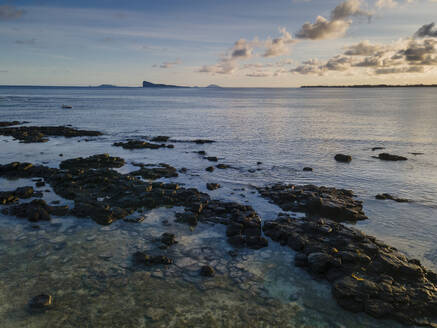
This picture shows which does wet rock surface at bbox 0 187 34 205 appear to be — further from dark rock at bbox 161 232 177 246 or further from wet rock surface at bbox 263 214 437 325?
wet rock surface at bbox 263 214 437 325

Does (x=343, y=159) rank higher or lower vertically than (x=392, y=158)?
lower

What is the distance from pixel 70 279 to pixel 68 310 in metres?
1.85

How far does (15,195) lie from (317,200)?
20.8 m

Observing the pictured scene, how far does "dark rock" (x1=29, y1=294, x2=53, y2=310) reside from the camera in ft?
33.6

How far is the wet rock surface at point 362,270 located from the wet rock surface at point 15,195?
16.6m

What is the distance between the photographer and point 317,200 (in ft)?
63.6

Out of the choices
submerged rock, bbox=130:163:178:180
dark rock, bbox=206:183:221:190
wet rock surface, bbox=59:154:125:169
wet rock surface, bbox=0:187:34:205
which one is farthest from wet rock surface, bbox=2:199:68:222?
dark rock, bbox=206:183:221:190

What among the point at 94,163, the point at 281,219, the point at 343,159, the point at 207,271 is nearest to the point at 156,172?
the point at 94,163

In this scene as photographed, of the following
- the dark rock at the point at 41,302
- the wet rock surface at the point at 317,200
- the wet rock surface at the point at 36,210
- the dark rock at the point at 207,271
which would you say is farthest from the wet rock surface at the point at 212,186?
the dark rock at the point at 41,302

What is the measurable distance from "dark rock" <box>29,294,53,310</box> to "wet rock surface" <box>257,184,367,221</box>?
1405 centimetres

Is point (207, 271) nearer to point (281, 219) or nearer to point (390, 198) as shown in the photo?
point (281, 219)

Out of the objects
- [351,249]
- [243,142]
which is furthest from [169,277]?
[243,142]

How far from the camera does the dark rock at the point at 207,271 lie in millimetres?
12258

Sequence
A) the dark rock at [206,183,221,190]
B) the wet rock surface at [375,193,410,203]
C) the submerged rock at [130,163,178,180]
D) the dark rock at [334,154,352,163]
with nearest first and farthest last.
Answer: the wet rock surface at [375,193,410,203] < the dark rock at [206,183,221,190] < the submerged rock at [130,163,178,180] < the dark rock at [334,154,352,163]
